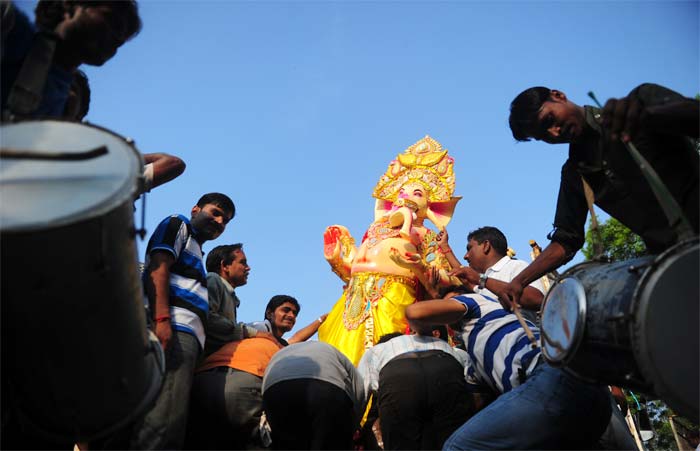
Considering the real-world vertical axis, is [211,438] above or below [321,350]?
below

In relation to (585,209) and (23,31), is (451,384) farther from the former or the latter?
(23,31)

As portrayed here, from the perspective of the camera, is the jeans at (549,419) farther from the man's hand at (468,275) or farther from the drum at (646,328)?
the man's hand at (468,275)

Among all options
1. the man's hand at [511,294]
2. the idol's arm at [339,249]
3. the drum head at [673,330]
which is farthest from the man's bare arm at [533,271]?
the idol's arm at [339,249]

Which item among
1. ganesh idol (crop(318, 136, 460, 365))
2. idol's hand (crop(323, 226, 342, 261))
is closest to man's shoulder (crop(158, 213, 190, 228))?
ganesh idol (crop(318, 136, 460, 365))

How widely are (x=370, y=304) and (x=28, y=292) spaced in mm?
5230

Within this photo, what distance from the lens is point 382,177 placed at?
8320 mm

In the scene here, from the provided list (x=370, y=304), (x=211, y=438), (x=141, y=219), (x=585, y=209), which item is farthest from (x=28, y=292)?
(x=370, y=304)

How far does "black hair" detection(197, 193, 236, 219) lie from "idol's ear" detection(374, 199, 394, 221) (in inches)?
174

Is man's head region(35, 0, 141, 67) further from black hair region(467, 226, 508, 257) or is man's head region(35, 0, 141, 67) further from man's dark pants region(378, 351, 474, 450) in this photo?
black hair region(467, 226, 508, 257)

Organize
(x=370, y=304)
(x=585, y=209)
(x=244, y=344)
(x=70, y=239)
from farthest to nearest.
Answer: (x=370, y=304), (x=244, y=344), (x=585, y=209), (x=70, y=239)

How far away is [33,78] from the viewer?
6.44 ft

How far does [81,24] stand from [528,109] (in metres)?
1.92

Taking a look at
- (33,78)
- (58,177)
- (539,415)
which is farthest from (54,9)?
(539,415)

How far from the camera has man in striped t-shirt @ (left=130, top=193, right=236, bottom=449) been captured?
2555mm
